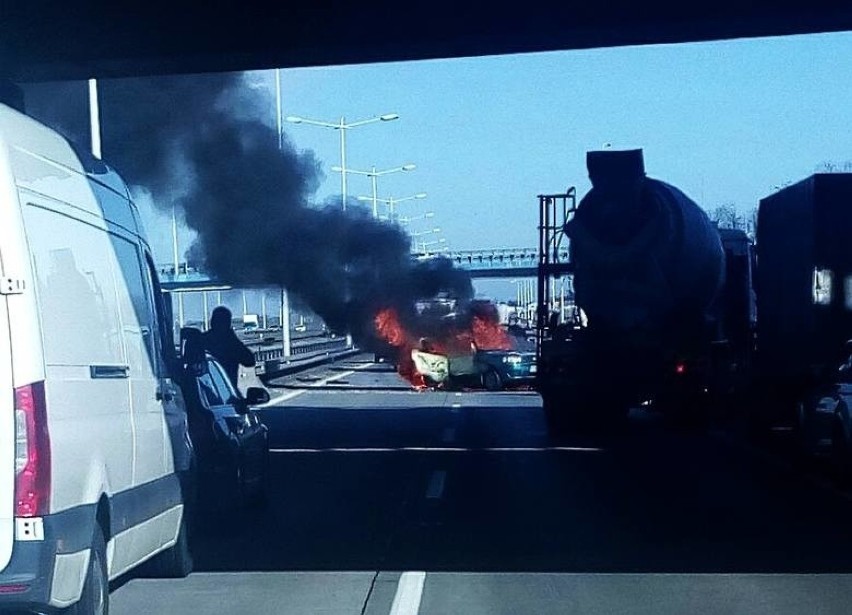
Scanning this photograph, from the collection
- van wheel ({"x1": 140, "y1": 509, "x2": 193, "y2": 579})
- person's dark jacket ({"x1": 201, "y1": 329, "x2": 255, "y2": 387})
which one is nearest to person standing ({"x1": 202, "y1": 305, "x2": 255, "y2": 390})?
person's dark jacket ({"x1": 201, "y1": 329, "x2": 255, "y2": 387})

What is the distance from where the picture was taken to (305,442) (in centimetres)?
2392

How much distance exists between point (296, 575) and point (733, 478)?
321 inches

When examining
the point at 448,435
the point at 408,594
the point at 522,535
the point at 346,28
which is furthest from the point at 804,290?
the point at 408,594

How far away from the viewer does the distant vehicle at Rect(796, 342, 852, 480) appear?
16.6 metres

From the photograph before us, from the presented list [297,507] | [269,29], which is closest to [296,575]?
[297,507]

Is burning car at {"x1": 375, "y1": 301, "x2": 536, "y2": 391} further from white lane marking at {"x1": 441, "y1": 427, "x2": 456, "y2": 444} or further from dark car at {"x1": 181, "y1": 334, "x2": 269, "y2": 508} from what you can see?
dark car at {"x1": 181, "y1": 334, "x2": 269, "y2": 508}

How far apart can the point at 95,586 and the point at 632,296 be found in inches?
682

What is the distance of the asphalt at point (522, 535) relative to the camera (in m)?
10.1

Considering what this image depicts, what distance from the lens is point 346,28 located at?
56.2ft

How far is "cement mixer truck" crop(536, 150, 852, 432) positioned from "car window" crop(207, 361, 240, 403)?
9977mm

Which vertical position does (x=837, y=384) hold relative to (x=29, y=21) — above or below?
below

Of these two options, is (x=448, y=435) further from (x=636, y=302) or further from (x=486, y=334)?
(x=486, y=334)

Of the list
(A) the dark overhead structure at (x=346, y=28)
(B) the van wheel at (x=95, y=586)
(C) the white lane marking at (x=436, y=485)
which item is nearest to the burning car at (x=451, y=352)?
(C) the white lane marking at (x=436, y=485)

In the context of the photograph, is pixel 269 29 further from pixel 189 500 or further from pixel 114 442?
pixel 114 442
